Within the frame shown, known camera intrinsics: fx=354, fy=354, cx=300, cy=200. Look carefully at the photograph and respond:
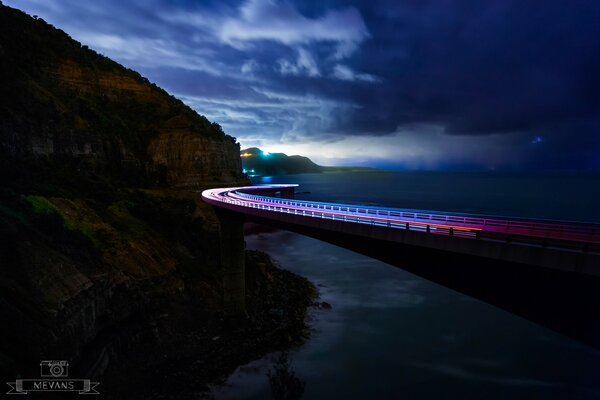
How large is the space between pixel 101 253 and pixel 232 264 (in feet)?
43.6

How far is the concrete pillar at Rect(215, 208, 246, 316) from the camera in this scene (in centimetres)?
3709

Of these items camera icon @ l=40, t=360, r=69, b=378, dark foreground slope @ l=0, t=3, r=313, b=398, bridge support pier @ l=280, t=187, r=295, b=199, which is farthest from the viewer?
bridge support pier @ l=280, t=187, r=295, b=199

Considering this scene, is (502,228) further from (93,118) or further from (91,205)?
(93,118)

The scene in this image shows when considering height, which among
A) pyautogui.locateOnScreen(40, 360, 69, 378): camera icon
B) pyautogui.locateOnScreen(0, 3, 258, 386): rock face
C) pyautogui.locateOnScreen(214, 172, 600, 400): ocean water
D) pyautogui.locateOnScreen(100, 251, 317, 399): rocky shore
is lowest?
pyautogui.locateOnScreen(214, 172, 600, 400): ocean water

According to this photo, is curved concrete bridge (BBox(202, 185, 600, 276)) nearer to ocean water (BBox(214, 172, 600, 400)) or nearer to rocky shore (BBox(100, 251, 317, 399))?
rocky shore (BBox(100, 251, 317, 399))

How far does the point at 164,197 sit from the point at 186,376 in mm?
40733

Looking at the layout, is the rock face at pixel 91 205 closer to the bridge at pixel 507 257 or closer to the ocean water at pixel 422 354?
the ocean water at pixel 422 354

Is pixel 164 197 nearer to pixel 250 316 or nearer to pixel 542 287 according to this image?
pixel 250 316

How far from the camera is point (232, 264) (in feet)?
128

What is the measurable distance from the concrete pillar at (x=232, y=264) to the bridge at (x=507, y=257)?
1736cm

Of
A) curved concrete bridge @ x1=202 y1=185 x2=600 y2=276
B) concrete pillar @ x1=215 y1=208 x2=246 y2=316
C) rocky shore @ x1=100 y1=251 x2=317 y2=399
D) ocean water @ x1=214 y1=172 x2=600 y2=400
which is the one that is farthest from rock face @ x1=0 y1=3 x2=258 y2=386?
curved concrete bridge @ x1=202 y1=185 x2=600 y2=276

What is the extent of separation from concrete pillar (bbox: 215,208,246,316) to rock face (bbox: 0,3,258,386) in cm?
181

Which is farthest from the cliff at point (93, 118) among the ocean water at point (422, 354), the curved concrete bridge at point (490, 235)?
the ocean water at point (422, 354)

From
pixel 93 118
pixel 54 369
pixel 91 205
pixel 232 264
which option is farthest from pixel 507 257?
pixel 93 118
